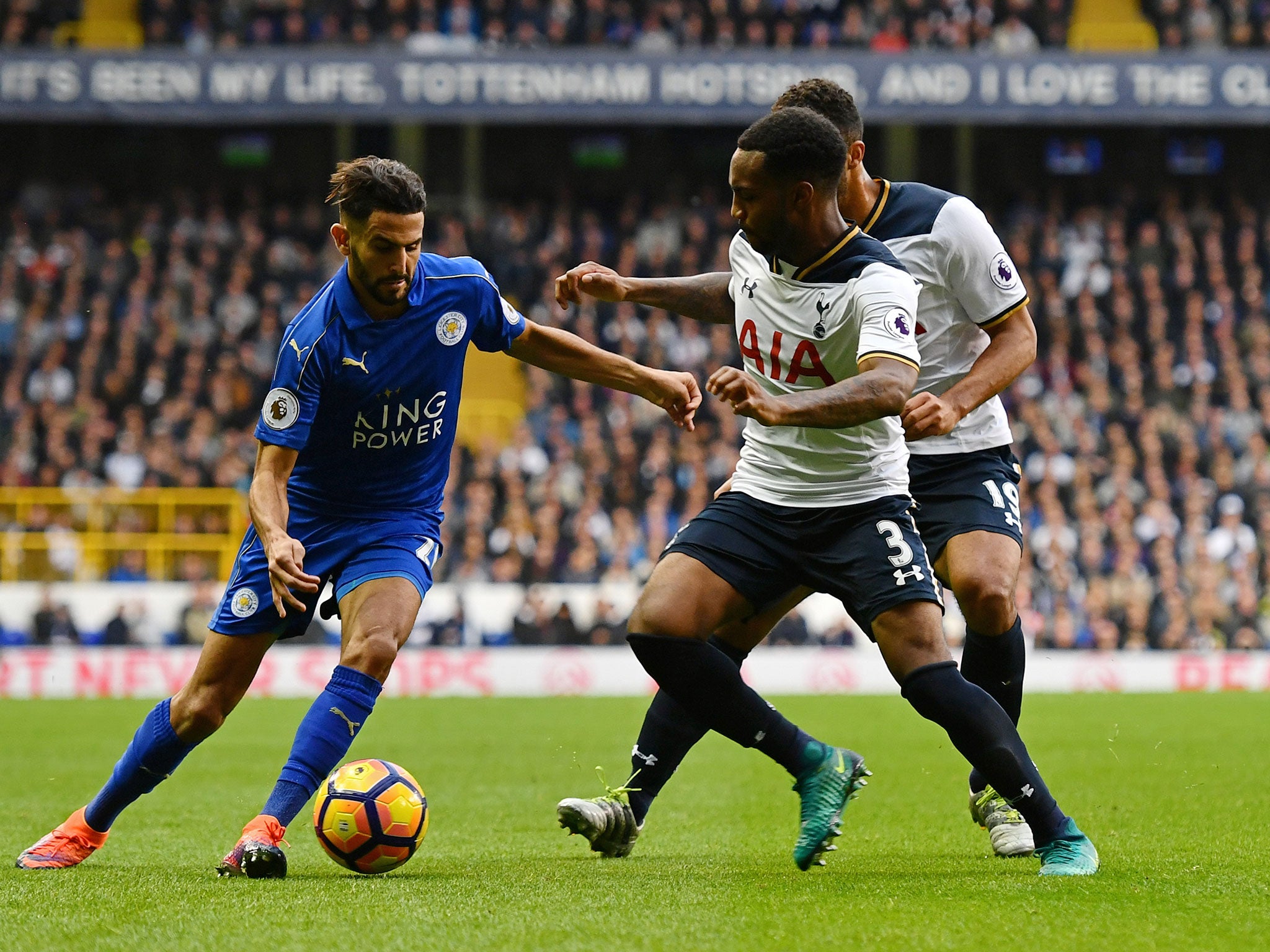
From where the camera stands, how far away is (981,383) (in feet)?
17.9

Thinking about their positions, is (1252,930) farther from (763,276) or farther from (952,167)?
(952,167)

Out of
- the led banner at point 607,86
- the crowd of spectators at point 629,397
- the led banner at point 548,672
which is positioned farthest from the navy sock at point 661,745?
the led banner at point 607,86

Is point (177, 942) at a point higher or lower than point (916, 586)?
lower

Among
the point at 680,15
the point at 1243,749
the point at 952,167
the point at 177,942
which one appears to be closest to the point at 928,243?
the point at 177,942

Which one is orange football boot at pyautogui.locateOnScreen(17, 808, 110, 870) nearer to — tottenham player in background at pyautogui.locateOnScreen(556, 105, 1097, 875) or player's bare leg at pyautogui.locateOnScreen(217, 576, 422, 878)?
player's bare leg at pyautogui.locateOnScreen(217, 576, 422, 878)

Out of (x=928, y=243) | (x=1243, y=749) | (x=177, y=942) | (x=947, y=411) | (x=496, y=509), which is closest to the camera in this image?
(x=177, y=942)

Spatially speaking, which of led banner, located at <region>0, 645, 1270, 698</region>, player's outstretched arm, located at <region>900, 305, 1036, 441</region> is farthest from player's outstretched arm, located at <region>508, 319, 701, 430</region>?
led banner, located at <region>0, 645, 1270, 698</region>

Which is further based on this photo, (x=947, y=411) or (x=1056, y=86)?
(x=1056, y=86)

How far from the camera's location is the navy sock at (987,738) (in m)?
4.93

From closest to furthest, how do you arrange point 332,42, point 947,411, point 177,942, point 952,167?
point 177,942 → point 947,411 → point 332,42 → point 952,167

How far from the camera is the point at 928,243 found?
577 cm

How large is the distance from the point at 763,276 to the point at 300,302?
63.4ft

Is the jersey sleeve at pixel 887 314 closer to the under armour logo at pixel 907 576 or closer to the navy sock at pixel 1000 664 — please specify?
the under armour logo at pixel 907 576

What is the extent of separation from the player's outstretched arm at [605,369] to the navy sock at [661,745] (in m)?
0.86
